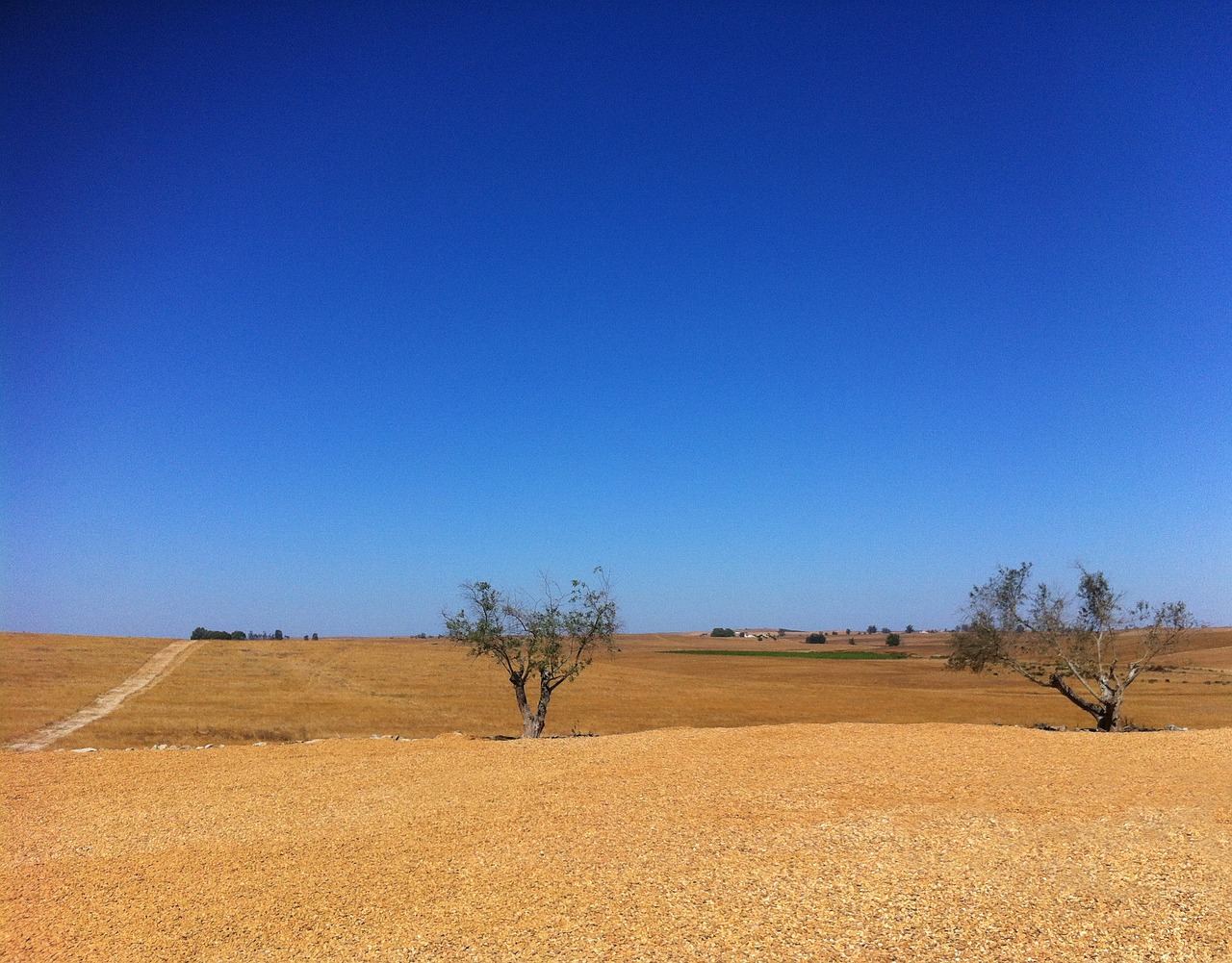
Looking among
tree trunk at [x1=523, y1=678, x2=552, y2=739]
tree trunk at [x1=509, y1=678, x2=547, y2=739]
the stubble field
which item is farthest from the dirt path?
tree trunk at [x1=523, y1=678, x2=552, y2=739]

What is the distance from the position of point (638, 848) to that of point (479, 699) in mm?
34344

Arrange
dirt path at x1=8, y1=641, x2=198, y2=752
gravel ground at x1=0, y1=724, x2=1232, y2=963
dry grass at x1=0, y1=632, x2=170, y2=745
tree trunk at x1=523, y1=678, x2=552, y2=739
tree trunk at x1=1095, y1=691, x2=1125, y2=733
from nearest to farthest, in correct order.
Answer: gravel ground at x1=0, y1=724, x2=1232, y2=963 < tree trunk at x1=523, y1=678, x2=552, y2=739 < tree trunk at x1=1095, y1=691, x2=1125, y2=733 < dirt path at x1=8, y1=641, x2=198, y2=752 < dry grass at x1=0, y1=632, x2=170, y2=745

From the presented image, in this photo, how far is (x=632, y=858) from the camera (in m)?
9.92

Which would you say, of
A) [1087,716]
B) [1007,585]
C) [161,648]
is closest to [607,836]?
[1007,585]

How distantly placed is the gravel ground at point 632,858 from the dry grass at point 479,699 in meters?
16.5

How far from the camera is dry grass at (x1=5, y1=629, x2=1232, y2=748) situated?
105 feet

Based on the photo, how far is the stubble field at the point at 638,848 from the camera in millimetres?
7824

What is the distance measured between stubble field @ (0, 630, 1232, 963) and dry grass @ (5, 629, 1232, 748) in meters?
14.1

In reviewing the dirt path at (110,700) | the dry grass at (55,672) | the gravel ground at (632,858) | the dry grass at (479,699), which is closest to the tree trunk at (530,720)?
the gravel ground at (632,858)

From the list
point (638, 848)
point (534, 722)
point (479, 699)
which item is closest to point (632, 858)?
point (638, 848)

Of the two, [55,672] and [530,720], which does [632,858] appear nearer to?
[530,720]

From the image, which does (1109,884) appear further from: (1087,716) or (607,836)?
(1087,716)

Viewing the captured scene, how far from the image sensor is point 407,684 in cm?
4859

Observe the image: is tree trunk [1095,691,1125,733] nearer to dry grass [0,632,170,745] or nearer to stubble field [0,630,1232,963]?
stubble field [0,630,1232,963]
